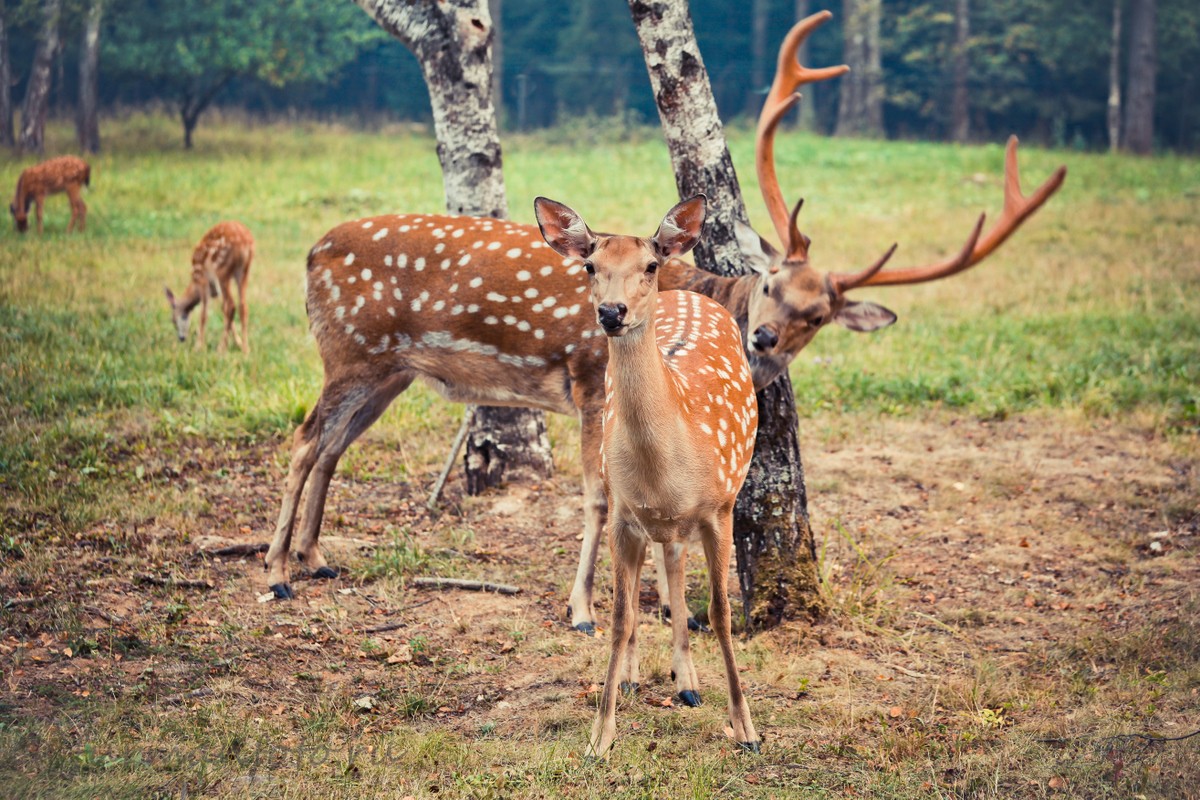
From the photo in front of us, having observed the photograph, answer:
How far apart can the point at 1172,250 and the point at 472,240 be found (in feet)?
32.5

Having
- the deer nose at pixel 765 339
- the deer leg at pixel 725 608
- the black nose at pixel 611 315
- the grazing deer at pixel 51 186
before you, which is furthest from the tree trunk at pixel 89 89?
the black nose at pixel 611 315

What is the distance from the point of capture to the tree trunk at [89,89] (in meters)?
14.5

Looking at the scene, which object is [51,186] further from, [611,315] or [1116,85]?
[1116,85]

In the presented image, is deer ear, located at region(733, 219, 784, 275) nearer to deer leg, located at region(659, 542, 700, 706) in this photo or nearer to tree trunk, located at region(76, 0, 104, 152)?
deer leg, located at region(659, 542, 700, 706)

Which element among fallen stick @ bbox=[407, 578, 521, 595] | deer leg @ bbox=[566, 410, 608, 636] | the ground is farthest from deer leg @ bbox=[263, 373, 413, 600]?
deer leg @ bbox=[566, 410, 608, 636]

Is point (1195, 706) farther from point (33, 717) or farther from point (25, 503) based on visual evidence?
point (25, 503)

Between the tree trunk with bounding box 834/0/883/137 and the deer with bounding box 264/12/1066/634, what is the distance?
1039 inches

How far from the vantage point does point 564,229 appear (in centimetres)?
371

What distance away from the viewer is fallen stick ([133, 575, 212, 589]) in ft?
16.6

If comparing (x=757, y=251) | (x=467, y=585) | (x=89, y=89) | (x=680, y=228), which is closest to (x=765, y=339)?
(x=757, y=251)

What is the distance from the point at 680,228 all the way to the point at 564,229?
14.9 inches

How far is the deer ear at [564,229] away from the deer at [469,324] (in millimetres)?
1123

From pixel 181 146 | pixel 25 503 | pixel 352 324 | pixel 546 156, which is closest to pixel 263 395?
pixel 25 503

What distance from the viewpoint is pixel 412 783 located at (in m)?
3.59
